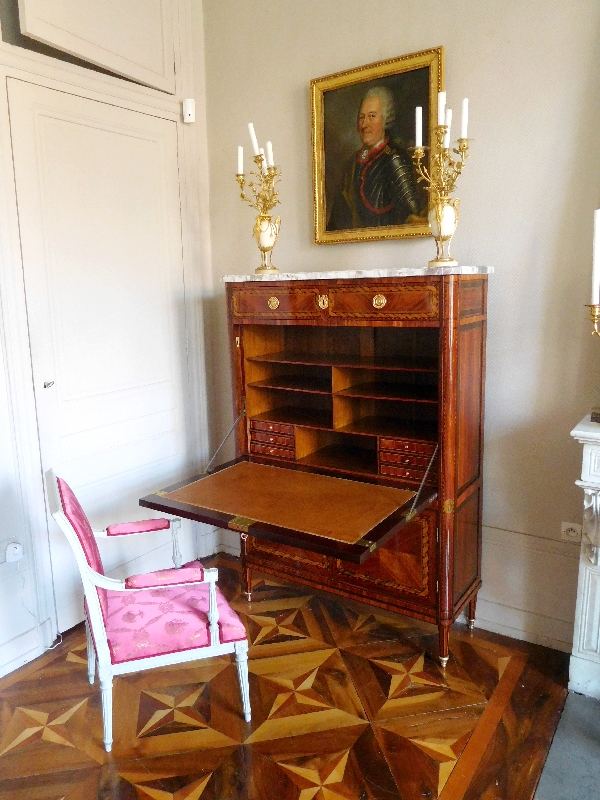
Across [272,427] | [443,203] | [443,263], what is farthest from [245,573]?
[443,203]

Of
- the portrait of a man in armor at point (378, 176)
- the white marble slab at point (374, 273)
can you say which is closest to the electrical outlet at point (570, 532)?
the white marble slab at point (374, 273)

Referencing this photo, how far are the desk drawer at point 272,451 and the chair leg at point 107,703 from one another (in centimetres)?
108

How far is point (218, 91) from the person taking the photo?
3.03 meters

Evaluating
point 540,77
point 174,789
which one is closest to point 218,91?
point 540,77

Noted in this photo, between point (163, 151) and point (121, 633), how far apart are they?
2.16 metres

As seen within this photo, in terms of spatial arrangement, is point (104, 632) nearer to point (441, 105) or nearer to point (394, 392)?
point (394, 392)

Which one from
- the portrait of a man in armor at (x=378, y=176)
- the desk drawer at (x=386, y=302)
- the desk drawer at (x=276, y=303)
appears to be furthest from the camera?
the portrait of a man in armor at (x=378, y=176)

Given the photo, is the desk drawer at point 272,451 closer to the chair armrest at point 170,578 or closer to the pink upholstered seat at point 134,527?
the pink upholstered seat at point 134,527

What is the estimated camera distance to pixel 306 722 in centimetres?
205

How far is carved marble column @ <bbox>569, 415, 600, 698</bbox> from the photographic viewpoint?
2.00 m

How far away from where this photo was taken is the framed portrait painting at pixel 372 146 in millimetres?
2422

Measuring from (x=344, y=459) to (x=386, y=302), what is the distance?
28.4 inches

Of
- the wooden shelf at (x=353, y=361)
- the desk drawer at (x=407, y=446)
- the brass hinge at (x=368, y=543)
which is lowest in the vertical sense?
the brass hinge at (x=368, y=543)

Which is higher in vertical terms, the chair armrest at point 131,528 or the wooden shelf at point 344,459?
the wooden shelf at point 344,459
